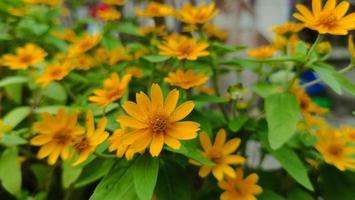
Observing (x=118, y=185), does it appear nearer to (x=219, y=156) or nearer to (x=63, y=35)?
(x=219, y=156)

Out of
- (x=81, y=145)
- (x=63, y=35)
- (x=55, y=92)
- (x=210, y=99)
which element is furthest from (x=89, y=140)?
(x=63, y=35)

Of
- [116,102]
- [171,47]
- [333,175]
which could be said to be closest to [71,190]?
[116,102]

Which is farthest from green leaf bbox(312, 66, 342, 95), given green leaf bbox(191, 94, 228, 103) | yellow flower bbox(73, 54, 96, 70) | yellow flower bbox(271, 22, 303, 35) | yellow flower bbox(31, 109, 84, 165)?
yellow flower bbox(73, 54, 96, 70)

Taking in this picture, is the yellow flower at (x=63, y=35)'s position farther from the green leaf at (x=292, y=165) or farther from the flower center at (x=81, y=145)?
the green leaf at (x=292, y=165)

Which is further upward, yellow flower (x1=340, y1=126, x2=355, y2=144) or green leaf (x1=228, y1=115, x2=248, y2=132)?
green leaf (x1=228, y1=115, x2=248, y2=132)

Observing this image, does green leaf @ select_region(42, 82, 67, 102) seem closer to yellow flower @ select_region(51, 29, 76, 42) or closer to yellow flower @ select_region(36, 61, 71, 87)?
yellow flower @ select_region(36, 61, 71, 87)

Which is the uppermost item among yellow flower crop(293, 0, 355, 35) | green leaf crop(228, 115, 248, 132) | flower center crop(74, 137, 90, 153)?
yellow flower crop(293, 0, 355, 35)

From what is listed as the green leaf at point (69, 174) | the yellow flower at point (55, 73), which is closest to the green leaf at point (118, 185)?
the green leaf at point (69, 174)
